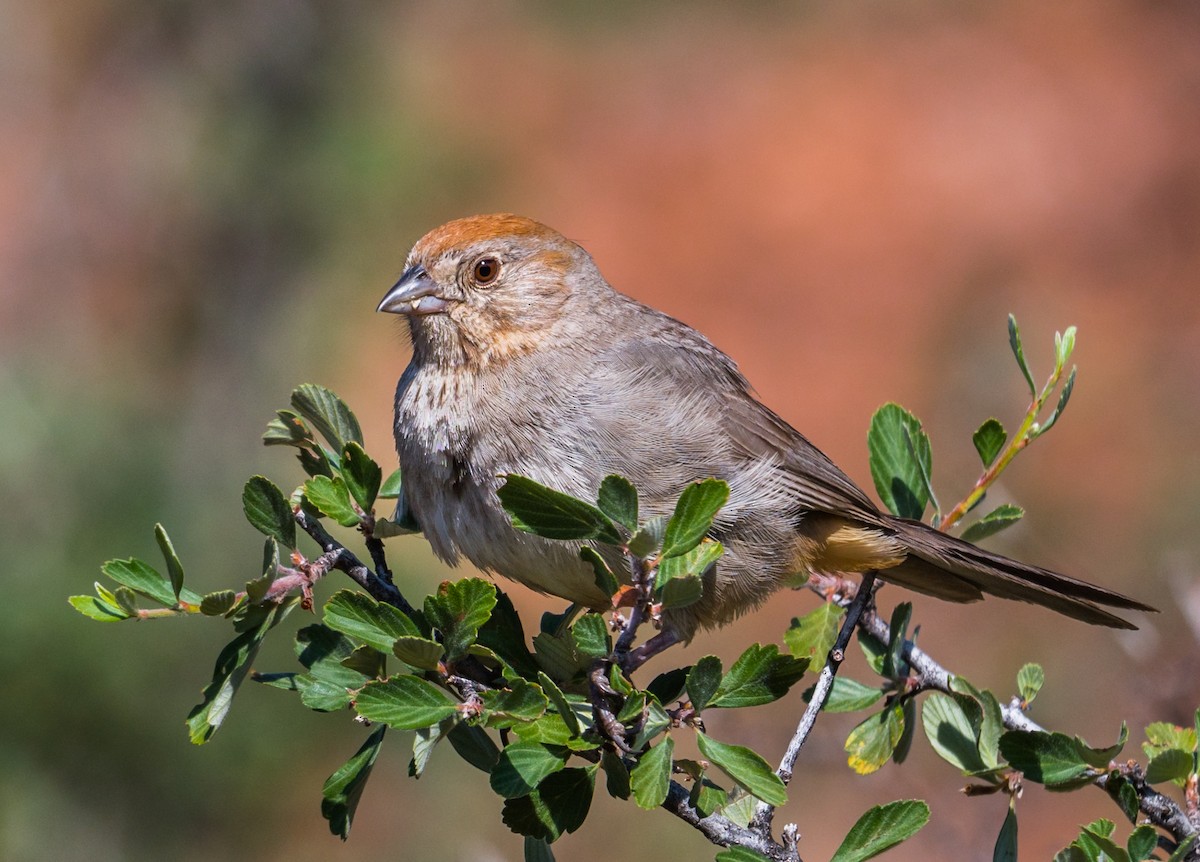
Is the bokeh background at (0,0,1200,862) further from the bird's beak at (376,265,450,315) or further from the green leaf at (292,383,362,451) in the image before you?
the green leaf at (292,383,362,451)

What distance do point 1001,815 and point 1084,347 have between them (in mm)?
8922

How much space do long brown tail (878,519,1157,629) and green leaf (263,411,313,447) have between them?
169 centimetres

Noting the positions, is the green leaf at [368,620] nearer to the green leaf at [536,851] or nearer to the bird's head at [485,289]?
the green leaf at [536,851]

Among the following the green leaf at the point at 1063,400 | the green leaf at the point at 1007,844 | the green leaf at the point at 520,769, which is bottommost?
the green leaf at the point at 520,769

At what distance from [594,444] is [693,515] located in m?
1.16

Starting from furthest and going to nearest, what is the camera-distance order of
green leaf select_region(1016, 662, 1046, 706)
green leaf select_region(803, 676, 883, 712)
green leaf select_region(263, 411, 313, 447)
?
green leaf select_region(803, 676, 883, 712), green leaf select_region(263, 411, 313, 447), green leaf select_region(1016, 662, 1046, 706)

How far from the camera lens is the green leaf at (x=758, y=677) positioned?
2500mm

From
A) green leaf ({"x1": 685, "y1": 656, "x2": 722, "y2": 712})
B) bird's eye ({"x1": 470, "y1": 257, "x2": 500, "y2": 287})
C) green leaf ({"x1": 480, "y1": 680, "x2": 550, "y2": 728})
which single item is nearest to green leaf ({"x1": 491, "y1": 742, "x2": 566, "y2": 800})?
green leaf ({"x1": 480, "y1": 680, "x2": 550, "y2": 728})

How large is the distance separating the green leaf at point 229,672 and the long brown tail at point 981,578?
1.82 metres

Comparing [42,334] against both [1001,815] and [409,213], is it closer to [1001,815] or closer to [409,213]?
[409,213]

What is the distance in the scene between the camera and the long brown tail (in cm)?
352

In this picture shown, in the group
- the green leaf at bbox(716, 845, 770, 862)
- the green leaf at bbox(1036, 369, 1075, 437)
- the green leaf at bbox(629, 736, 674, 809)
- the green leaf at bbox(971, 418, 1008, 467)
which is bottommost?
the green leaf at bbox(716, 845, 770, 862)

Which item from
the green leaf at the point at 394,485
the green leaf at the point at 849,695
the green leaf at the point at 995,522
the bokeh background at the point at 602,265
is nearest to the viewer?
the green leaf at the point at 849,695

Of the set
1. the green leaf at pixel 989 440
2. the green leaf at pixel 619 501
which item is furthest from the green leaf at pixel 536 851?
the green leaf at pixel 989 440
